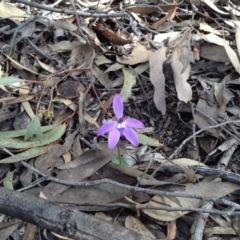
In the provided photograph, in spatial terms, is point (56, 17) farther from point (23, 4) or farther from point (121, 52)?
point (121, 52)

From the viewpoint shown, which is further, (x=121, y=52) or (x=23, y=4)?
(x=23, y=4)

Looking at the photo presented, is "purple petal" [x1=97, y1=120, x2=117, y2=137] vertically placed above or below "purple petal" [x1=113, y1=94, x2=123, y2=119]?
below

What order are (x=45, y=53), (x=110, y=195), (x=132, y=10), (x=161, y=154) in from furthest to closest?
1. (x=132, y=10)
2. (x=45, y=53)
3. (x=161, y=154)
4. (x=110, y=195)

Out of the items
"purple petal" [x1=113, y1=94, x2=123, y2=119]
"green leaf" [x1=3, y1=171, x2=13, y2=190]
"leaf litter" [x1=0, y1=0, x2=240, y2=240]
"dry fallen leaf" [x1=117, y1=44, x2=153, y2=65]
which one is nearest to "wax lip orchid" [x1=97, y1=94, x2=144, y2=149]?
"purple petal" [x1=113, y1=94, x2=123, y2=119]

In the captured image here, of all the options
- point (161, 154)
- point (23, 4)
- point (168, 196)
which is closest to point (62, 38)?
point (23, 4)

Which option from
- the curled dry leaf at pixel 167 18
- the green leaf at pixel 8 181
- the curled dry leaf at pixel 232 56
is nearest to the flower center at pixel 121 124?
the green leaf at pixel 8 181

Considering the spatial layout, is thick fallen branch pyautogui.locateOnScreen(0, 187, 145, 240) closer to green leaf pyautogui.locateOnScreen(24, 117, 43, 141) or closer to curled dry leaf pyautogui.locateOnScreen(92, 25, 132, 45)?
green leaf pyautogui.locateOnScreen(24, 117, 43, 141)

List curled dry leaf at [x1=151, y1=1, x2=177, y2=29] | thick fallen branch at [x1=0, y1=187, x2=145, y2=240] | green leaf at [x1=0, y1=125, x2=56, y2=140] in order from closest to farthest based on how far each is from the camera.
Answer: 1. thick fallen branch at [x1=0, y1=187, x2=145, y2=240]
2. green leaf at [x1=0, y1=125, x2=56, y2=140]
3. curled dry leaf at [x1=151, y1=1, x2=177, y2=29]
